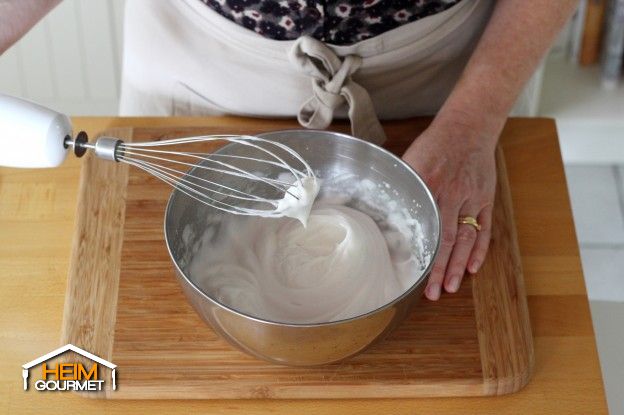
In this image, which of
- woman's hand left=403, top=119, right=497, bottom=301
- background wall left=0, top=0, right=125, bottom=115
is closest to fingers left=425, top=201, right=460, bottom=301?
woman's hand left=403, top=119, right=497, bottom=301

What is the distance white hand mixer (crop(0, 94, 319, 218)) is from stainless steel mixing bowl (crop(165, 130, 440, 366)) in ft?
0.06

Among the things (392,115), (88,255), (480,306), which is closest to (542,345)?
(480,306)

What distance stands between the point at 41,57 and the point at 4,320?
1.16 metres

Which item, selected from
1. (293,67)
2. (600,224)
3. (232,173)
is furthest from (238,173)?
(600,224)

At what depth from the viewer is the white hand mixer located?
85cm

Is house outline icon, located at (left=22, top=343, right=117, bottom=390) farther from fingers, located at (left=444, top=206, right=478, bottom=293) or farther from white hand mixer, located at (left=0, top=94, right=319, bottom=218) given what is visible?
fingers, located at (left=444, top=206, right=478, bottom=293)

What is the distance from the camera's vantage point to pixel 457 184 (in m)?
1.08

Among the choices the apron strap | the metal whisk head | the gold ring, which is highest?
the apron strap

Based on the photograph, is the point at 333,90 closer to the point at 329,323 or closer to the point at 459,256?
the point at 459,256

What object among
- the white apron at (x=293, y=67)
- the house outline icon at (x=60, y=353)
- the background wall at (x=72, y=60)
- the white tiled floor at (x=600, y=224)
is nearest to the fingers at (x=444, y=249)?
the white apron at (x=293, y=67)

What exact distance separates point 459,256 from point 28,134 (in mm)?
469

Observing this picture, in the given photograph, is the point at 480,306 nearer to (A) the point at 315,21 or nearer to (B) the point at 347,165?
(B) the point at 347,165

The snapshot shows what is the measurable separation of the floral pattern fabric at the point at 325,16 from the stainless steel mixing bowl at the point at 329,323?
0.16m

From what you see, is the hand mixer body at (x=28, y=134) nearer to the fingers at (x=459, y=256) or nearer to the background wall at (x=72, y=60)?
the fingers at (x=459, y=256)
